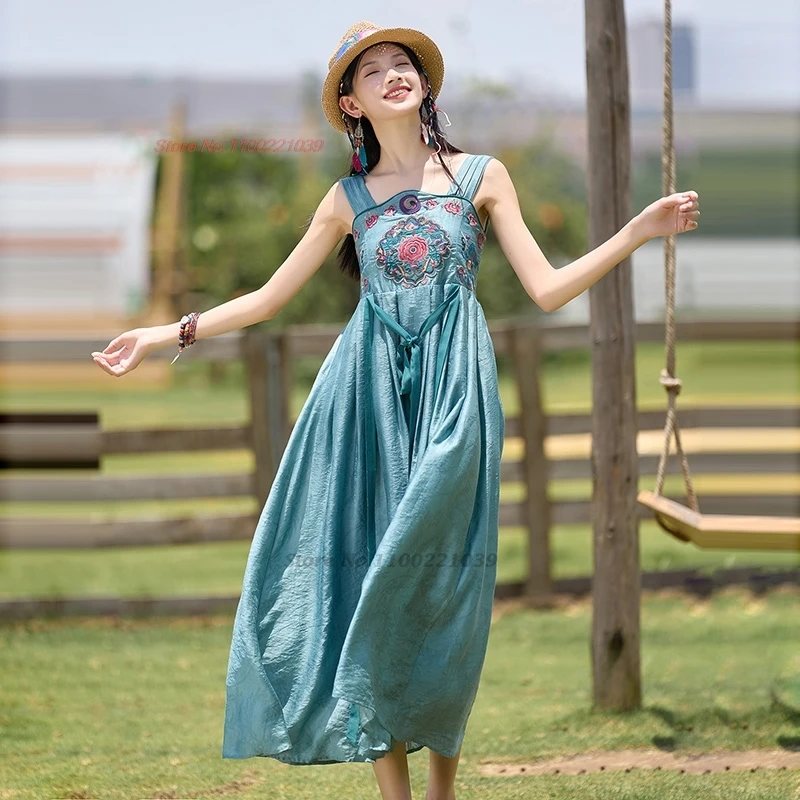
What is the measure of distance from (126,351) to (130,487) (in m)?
2.95

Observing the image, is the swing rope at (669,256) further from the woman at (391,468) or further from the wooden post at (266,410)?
the wooden post at (266,410)

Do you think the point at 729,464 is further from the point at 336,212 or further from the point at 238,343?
the point at 336,212

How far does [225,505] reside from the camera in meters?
9.48

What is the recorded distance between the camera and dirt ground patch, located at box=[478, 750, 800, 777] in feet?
11.4

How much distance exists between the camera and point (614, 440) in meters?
3.98

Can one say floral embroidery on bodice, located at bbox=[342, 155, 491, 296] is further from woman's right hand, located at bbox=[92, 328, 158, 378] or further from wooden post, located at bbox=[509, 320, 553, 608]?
wooden post, located at bbox=[509, 320, 553, 608]

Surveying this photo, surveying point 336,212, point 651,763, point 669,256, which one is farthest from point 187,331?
point 651,763

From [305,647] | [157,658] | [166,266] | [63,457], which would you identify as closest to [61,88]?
[166,266]

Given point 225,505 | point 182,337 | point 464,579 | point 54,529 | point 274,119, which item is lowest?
point 225,505

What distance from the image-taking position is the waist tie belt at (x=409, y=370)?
111 inches

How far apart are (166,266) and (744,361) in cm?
788

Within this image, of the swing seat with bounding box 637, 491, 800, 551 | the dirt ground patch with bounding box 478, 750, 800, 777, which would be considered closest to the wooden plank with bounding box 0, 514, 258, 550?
the dirt ground patch with bounding box 478, 750, 800, 777

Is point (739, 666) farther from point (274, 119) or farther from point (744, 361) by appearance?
point (274, 119)

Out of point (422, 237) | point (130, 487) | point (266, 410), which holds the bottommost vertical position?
point (130, 487)
